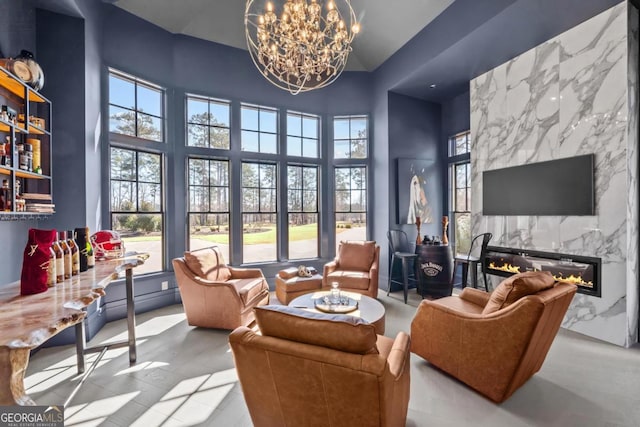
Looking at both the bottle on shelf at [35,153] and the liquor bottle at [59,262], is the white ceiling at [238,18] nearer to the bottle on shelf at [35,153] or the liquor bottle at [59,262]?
the bottle on shelf at [35,153]

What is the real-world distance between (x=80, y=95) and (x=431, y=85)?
505cm

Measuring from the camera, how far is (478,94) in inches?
179

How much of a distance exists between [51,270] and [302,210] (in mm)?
3883

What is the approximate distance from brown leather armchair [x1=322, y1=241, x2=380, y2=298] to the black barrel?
31.7 inches

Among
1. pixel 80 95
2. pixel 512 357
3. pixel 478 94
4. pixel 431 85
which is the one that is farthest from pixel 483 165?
pixel 80 95

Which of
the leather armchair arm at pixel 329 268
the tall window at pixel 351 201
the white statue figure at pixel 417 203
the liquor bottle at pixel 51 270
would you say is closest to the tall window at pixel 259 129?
the tall window at pixel 351 201

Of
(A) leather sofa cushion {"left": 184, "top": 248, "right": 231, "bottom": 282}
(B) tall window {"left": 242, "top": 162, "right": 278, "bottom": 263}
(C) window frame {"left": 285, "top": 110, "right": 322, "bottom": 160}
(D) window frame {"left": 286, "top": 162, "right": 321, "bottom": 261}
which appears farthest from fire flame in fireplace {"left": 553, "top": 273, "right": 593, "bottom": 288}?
(A) leather sofa cushion {"left": 184, "top": 248, "right": 231, "bottom": 282}

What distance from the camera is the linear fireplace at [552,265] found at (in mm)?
3241

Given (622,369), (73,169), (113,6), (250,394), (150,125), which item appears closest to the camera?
A: (250,394)

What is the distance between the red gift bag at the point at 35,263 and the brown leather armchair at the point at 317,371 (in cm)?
129

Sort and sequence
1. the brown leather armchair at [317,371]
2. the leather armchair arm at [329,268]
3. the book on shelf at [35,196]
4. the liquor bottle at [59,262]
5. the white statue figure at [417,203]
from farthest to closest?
the white statue figure at [417,203]
the leather armchair arm at [329,268]
the book on shelf at [35,196]
the liquor bottle at [59,262]
the brown leather armchair at [317,371]

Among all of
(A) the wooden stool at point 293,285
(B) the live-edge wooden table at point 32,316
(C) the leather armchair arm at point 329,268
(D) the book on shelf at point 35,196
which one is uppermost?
(D) the book on shelf at point 35,196

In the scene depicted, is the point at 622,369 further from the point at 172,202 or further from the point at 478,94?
the point at 172,202

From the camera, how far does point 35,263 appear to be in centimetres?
172
